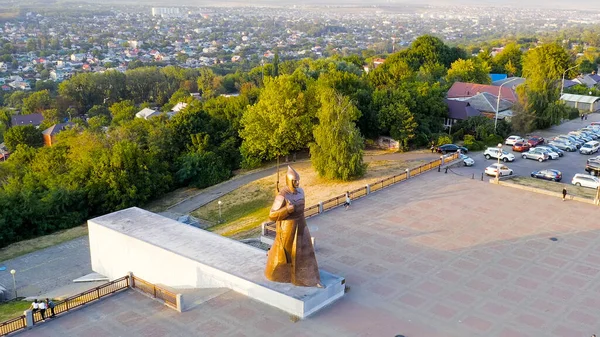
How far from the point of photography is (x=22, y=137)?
67.4 meters

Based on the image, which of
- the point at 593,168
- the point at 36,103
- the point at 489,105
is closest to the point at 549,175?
the point at 593,168

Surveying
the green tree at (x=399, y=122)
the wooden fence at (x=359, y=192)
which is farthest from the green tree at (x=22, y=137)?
the wooden fence at (x=359, y=192)

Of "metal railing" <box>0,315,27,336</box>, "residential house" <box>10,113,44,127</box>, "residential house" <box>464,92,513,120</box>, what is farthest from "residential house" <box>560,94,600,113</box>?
"residential house" <box>10,113,44,127</box>

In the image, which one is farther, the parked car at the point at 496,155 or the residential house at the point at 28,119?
the residential house at the point at 28,119

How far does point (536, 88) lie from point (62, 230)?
1877 inches

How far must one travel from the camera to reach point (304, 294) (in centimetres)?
1917

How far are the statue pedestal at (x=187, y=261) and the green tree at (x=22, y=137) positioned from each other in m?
47.9

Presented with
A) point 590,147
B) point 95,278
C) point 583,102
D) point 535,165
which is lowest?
point 95,278

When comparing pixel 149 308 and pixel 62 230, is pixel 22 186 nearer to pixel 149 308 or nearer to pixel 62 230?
pixel 62 230

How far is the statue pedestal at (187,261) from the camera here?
19.5 meters

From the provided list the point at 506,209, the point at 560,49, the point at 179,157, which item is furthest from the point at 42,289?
the point at 560,49

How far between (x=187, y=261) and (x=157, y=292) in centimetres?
183

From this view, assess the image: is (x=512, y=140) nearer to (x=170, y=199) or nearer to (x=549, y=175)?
(x=549, y=175)

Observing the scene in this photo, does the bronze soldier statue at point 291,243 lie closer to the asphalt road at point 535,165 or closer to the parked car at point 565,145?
the asphalt road at point 535,165
